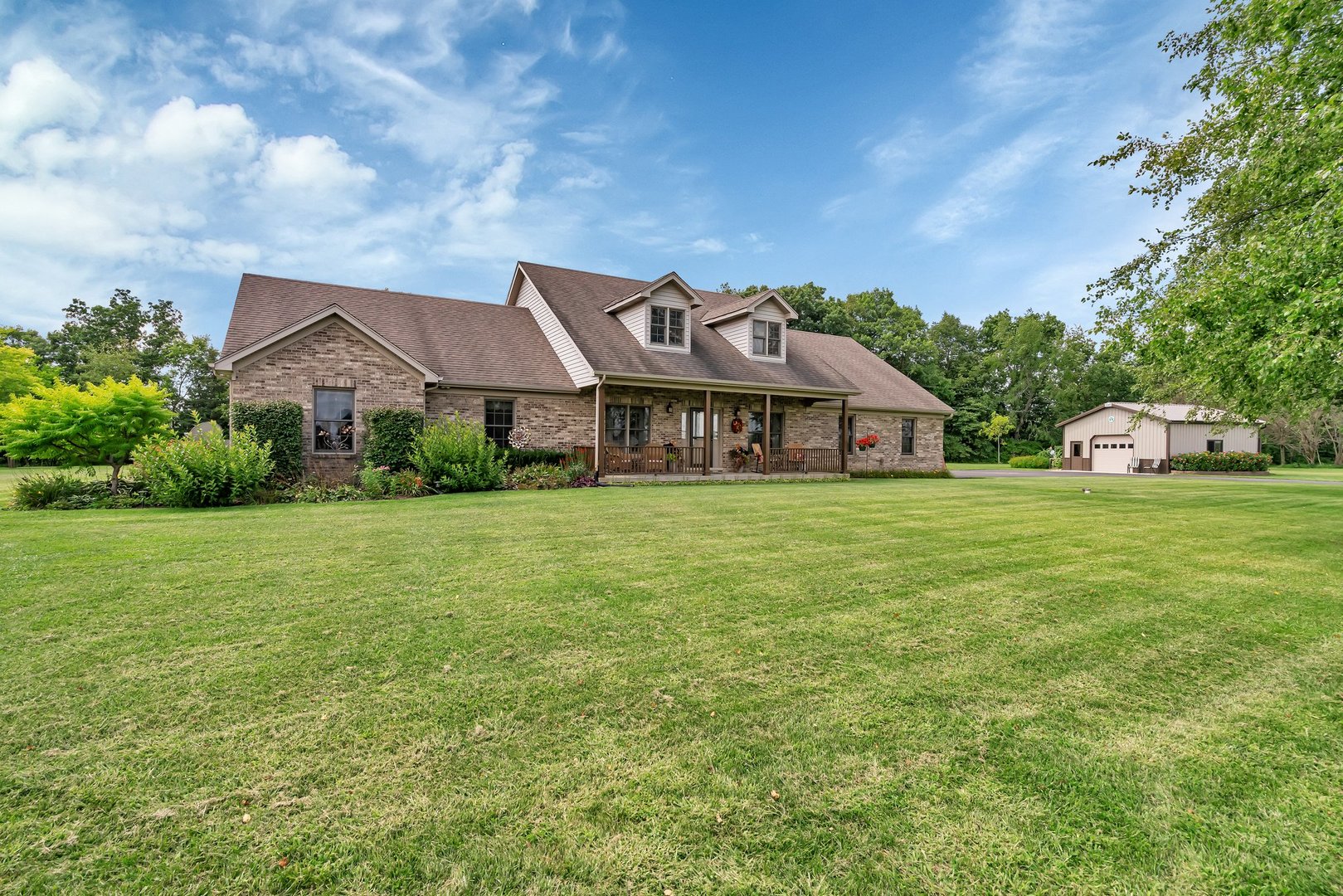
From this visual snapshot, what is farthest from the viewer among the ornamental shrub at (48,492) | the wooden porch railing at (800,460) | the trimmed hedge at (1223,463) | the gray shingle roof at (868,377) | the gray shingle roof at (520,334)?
the trimmed hedge at (1223,463)

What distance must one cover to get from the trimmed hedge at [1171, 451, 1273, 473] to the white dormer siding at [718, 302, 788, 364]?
28164mm

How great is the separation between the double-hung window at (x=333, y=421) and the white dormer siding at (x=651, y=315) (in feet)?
29.4

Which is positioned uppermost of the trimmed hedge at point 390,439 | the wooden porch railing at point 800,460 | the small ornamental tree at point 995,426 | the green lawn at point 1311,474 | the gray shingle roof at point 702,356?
the gray shingle roof at point 702,356

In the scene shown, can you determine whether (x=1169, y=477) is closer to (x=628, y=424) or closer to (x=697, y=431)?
(x=697, y=431)

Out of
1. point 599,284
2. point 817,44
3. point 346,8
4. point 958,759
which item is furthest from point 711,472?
point 958,759

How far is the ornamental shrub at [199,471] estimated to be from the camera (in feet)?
36.0

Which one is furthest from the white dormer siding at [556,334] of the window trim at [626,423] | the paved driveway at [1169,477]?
the paved driveway at [1169,477]

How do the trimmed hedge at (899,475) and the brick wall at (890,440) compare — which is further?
the brick wall at (890,440)

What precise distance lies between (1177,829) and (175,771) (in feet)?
13.4

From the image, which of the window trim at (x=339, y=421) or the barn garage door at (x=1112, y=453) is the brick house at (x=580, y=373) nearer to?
the window trim at (x=339, y=421)

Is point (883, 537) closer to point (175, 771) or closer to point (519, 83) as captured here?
point (175, 771)

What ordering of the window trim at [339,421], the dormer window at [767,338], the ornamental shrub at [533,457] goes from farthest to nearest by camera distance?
the dormer window at [767,338] → the ornamental shrub at [533,457] → the window trim at [339,421]

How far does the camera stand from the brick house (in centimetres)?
1502

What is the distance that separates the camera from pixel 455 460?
14.0 meters
